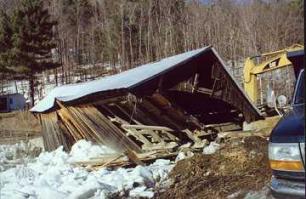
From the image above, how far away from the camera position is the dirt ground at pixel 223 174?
975cm

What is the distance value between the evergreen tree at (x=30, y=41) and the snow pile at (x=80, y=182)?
137 feet

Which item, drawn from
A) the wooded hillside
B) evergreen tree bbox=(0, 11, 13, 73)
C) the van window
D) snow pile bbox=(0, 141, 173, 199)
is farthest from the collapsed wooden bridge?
the van window

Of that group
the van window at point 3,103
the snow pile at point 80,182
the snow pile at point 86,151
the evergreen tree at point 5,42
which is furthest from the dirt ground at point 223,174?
the van window at point 3,103

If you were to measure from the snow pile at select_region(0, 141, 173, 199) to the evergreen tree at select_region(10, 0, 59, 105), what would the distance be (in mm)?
41844

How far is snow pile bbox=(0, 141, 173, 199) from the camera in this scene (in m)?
10.7

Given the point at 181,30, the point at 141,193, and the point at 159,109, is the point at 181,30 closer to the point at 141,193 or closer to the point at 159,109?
the point at 159,109

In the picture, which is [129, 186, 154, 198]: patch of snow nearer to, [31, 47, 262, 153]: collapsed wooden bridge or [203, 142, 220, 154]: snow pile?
[203, 142, 220, 154]: snow pile

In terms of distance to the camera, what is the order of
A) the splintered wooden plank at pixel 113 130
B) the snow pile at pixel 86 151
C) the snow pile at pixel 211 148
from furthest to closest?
the splintered wooden plank at pixel 113 130 → the snow pile at pixel 86 151 → the snow pile at pixel 211 148

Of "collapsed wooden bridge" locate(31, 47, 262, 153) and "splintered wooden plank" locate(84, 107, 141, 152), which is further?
"collapsed wooden bridge" locate(31, 47, 262, 153)

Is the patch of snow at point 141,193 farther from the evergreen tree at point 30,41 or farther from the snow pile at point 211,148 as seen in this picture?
the evergreen tree at point 30,41

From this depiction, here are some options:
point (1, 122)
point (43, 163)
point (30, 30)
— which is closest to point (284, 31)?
point (30, 30)

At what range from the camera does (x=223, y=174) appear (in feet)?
36.1

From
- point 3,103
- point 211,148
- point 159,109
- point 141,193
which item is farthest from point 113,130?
point 3,103

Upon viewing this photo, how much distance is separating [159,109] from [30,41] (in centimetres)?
4034
